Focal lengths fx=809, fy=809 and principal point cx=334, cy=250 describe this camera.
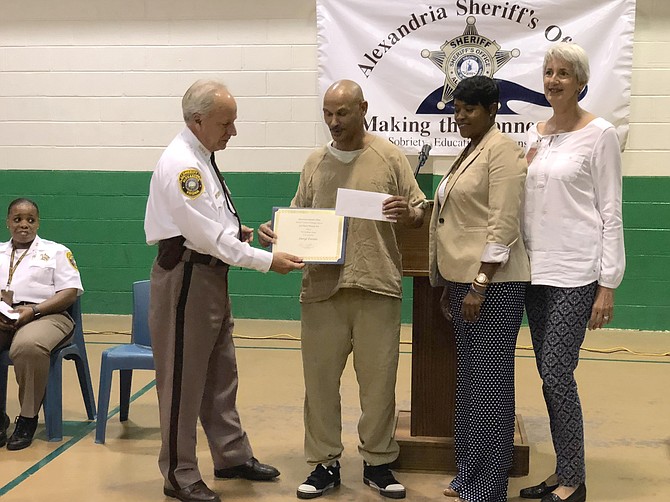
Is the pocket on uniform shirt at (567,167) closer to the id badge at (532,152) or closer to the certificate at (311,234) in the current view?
the id badge at (532,152)

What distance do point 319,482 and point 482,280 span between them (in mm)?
978

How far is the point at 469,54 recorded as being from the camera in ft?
18.0

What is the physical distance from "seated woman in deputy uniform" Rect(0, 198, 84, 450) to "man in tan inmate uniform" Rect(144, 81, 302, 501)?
2.92 feet

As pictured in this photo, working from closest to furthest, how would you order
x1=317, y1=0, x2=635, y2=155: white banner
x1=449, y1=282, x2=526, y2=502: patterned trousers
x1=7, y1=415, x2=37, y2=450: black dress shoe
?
x1=449, y1=282, x2=526, y2=502: patterned trousers → x1=7, y1=415, x2=37, y2=450: black dress shoe → x1=317, y1=0, x2=635, y2=155: white banner

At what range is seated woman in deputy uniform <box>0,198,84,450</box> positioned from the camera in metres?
3.46

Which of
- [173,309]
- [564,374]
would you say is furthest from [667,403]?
[173,309]

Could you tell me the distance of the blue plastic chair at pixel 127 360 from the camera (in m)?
3.52

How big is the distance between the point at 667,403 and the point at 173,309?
264 cm

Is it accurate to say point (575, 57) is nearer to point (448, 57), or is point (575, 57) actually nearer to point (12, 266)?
point (12, 266)

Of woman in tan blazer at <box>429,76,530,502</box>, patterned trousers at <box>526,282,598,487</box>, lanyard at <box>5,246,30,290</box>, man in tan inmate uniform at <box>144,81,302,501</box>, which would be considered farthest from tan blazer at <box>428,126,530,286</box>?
lanyard at <box>5,246,30,290</box>

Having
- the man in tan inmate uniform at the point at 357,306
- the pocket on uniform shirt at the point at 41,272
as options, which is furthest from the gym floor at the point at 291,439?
the pocket on uniform shirt at the point at 41,272

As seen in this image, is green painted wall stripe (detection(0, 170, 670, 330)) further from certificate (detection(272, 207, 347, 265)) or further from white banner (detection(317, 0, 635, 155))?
certificate (detection(272, 207, 347, 265))

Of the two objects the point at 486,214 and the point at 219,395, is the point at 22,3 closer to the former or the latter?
the point at 219,395

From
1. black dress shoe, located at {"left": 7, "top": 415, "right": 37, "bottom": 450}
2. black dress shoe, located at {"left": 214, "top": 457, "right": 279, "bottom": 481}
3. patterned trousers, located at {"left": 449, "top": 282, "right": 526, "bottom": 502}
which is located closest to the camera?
patterned trousers, located at {"left": 449, "top": 282, "right": 526, "bottom": 502}
